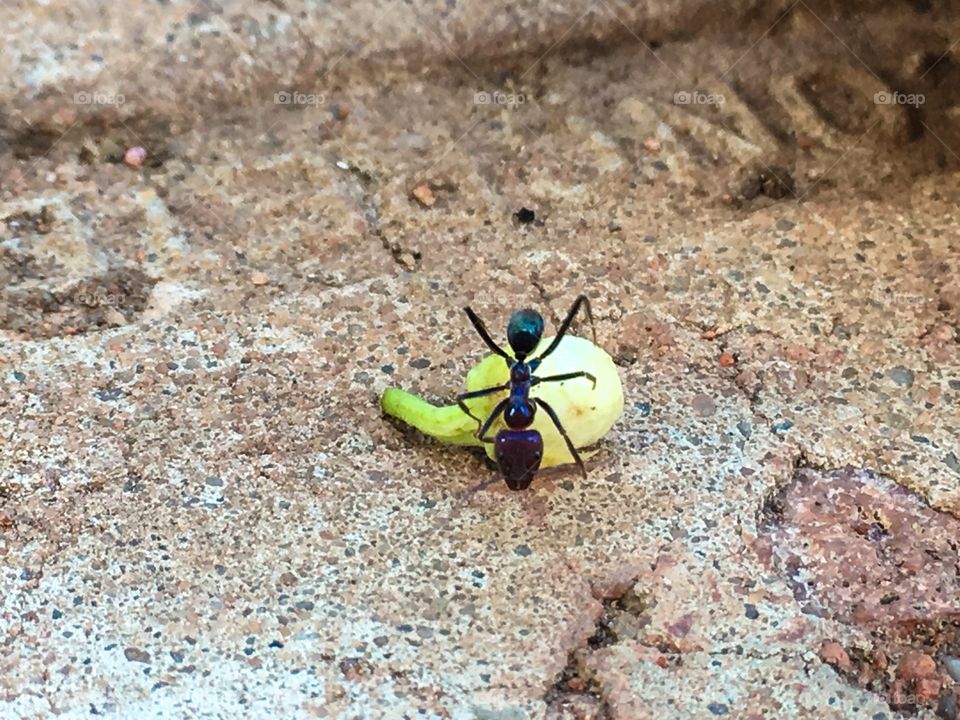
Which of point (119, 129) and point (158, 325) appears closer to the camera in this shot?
point (158, 325)

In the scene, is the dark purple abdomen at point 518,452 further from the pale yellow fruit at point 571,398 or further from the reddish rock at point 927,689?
the reddish rock at point 927,689

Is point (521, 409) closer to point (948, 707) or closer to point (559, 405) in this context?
point (559, 405)

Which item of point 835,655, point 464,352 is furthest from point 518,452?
point 835,655

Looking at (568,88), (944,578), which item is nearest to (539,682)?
(944,578)

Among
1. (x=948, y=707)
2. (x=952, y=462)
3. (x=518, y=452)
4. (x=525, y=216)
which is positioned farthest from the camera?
(x=525, y=216)

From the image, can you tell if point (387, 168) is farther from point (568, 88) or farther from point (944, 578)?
point (944, 578)

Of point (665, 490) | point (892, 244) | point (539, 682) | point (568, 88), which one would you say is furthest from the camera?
point (568, 88)
